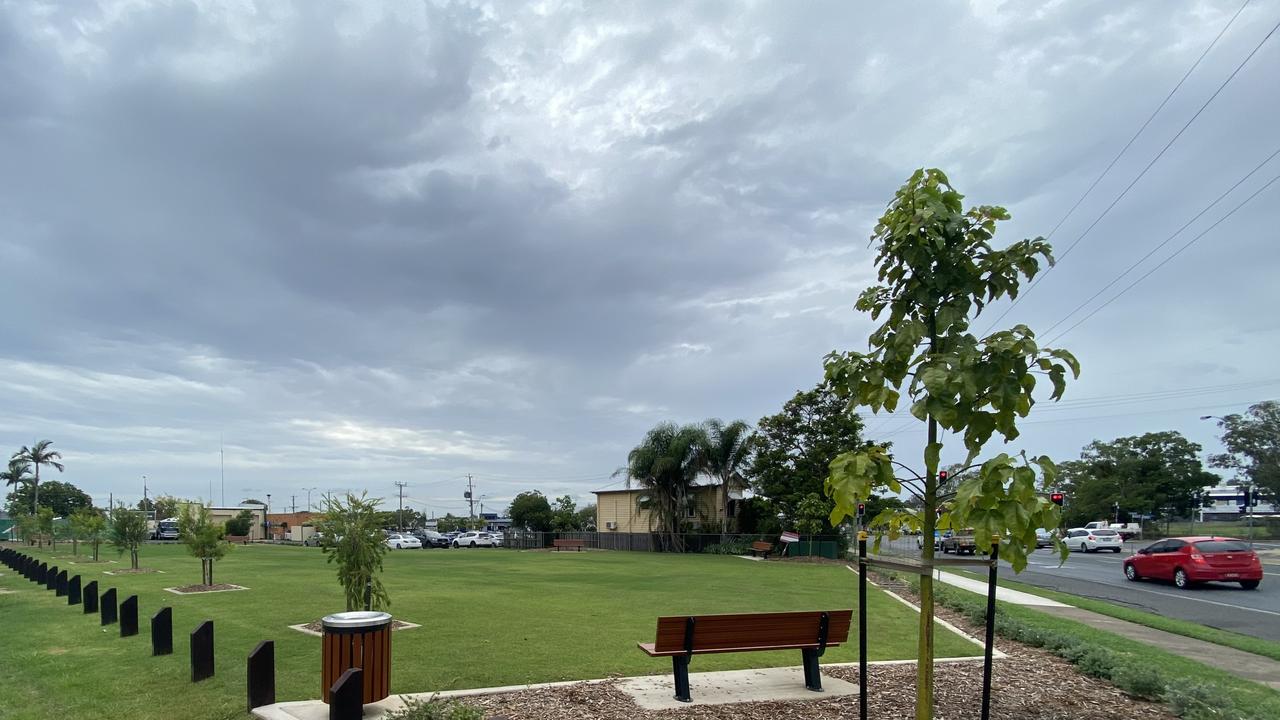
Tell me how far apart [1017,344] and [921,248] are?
87 centimetres

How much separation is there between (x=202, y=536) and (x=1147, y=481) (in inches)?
3358

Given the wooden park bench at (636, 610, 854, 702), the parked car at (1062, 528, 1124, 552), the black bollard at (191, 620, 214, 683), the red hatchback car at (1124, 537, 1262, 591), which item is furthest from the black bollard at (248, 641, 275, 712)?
the parked car at (1062, 528, 1124, 552)

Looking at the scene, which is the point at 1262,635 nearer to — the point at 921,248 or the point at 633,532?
the point at 921,248

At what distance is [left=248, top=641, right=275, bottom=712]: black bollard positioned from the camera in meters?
7.38

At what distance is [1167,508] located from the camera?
3187 inches

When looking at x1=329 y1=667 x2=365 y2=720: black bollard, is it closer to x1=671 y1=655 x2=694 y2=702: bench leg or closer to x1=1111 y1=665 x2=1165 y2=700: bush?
x1=671 y1=655 x2=694 y2=702: bench leg

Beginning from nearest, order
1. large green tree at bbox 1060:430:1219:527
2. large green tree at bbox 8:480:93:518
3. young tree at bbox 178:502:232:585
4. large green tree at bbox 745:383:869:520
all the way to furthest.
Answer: young tree at bbox 178:502:232:585
large green tree at bbox 745:383:869:520
large green tree at bbox 1060:430:1219:527
large green tree at bbox 8:480:93:518

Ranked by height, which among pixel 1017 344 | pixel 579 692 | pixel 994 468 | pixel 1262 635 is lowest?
pixel 1262 635

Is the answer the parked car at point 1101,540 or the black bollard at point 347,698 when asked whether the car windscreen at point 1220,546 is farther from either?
the black bollard at point 347,698

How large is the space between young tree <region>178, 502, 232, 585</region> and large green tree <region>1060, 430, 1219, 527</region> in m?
75.6

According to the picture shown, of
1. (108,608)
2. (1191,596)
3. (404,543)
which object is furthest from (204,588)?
(404,543)

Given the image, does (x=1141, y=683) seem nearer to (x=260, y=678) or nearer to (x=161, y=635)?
(x=260, y=678)

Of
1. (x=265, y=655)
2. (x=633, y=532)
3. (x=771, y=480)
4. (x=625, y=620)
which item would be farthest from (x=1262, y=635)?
(x=633, y=532)

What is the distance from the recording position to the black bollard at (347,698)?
5477mm
